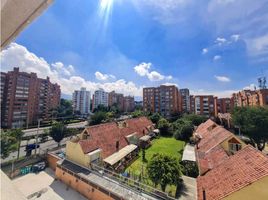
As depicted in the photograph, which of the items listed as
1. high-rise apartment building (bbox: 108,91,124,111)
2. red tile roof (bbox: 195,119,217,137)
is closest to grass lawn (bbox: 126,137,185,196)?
red tile roof (bbox: 195,119,217,137)

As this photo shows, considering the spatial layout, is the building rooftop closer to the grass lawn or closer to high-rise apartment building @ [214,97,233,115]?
the grass lawn

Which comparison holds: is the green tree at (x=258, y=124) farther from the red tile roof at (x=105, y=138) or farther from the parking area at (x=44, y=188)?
the parking area at (x=44, y=188)

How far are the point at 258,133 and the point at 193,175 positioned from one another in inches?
478

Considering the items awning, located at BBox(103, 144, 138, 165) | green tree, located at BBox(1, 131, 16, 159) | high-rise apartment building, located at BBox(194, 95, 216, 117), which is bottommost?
awning, located at BBox(103, 144, 138, 165)

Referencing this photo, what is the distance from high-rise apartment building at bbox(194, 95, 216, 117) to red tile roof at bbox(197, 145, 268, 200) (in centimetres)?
3854

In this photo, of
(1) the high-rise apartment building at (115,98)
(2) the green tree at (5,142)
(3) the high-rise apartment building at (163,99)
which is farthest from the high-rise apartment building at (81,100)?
(2) the green tree at (5,142)

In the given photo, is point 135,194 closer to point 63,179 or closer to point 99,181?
point 99,181

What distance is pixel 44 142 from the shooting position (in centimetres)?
2028

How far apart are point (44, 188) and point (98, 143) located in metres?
4.69

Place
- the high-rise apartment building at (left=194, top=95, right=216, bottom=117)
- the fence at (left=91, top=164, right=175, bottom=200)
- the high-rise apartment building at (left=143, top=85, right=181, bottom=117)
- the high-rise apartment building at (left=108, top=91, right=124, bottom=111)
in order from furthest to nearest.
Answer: the high-rise apartment building at (left=108, top=91, right=124, bottom=111), the high-rise apartment building at (left=143, top=85, right=181, bottom=117), the high-rise apartment building at (left=194, top=95, right=216, bottom=117), the fence at (left=91, top=164, right=175, bottom=200)

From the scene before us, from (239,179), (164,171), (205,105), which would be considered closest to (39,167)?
(164,171)

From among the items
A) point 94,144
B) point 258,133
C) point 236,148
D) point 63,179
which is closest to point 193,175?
point 236,148

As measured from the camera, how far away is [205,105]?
4250cm

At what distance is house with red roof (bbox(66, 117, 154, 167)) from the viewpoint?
11.2 metres
